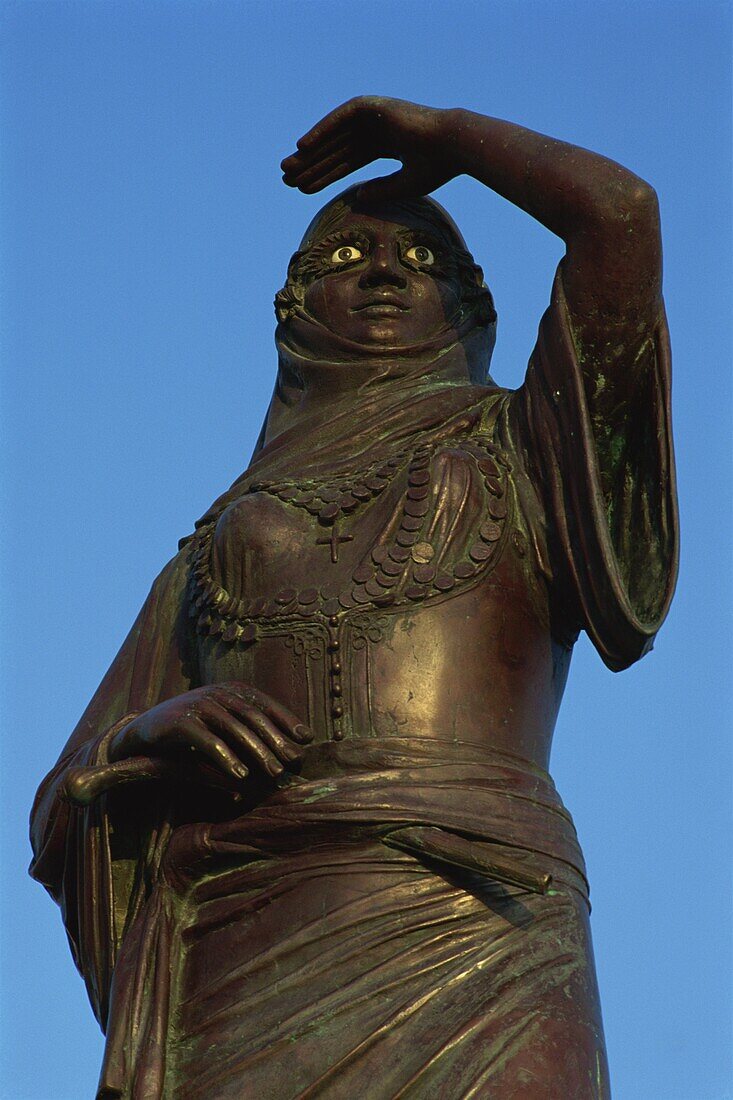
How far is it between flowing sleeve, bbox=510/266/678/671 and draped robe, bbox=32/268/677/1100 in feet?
0.04

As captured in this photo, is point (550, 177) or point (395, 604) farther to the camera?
point (550, 177)

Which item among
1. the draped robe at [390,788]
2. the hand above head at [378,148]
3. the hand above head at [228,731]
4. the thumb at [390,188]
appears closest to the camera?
the draped robe at [390,788]

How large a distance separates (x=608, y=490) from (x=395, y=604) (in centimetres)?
96

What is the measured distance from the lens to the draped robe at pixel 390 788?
27.6 feet

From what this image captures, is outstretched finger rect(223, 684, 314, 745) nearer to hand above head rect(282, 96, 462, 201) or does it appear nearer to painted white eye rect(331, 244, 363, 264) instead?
painted white eye rect(331, 244, 363, 264)

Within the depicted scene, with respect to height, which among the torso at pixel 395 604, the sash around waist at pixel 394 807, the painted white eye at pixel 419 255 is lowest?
the sash around waist at pixel 394 807

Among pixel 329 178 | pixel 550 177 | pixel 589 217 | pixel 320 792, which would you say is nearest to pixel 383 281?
pixel 329 178

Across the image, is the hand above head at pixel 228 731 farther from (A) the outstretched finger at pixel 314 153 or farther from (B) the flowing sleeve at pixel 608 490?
(A) the outstretched finger at pixel 314 153

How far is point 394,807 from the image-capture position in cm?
862

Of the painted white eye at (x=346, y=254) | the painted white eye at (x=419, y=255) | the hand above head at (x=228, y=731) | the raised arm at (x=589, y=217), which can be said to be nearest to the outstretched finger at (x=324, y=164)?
the painted white eye at (x=346, y=254)

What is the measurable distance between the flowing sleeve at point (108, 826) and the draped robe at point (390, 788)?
1 cm

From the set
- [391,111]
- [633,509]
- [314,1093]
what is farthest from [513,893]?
[391,111]

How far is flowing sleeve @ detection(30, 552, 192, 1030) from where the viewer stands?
30.4 ft

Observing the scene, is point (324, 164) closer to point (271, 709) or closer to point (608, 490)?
point (608, 490)
